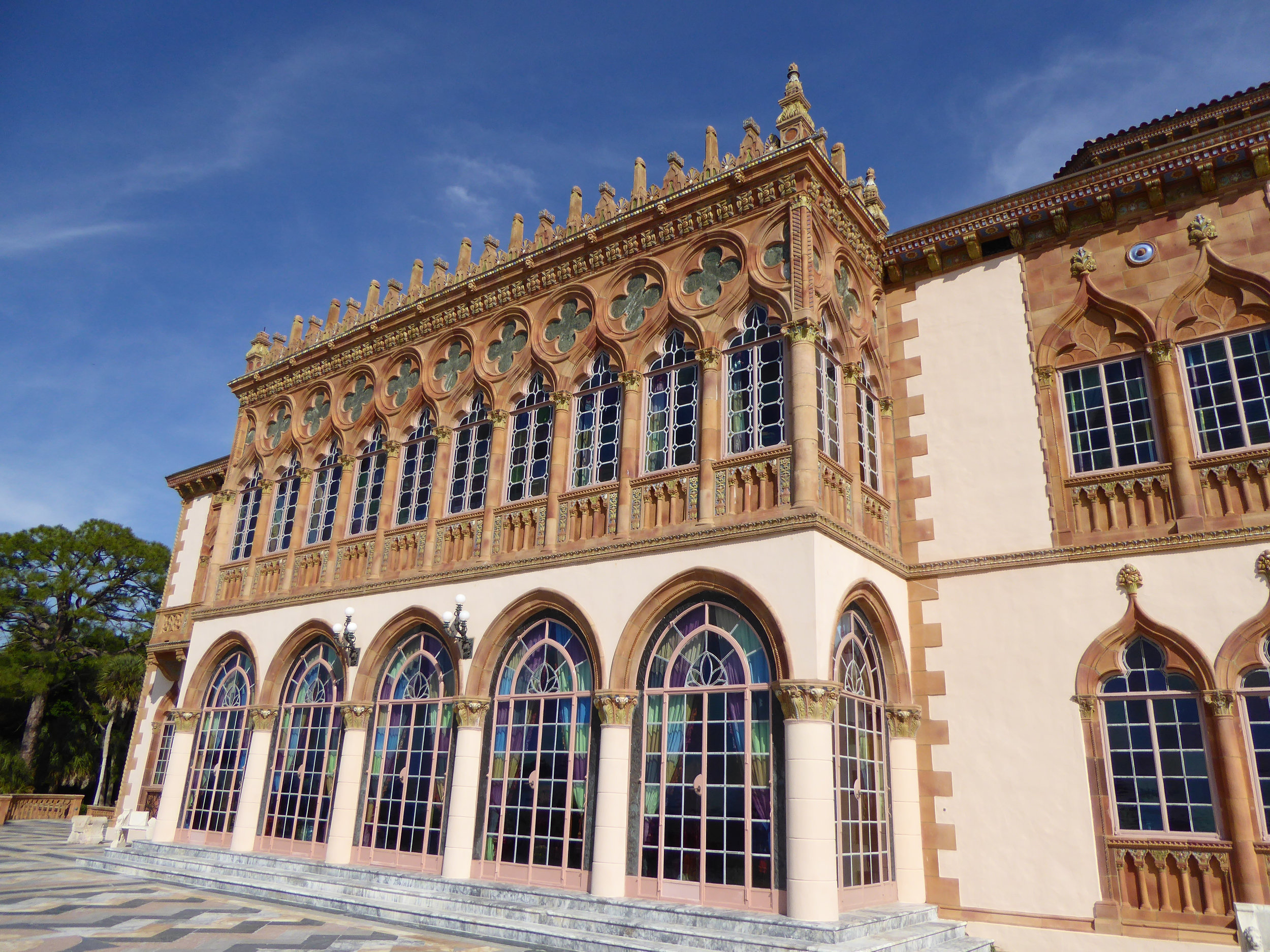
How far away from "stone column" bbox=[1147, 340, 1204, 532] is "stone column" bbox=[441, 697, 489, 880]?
9068 mm

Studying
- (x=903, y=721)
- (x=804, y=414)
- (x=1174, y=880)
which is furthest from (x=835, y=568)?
(x=1174, y=880)

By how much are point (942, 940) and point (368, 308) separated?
45.9 feet

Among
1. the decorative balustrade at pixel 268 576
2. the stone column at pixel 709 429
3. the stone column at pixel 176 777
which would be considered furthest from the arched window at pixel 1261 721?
the stone column at pixel 176 777

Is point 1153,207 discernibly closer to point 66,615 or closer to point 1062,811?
point 1062,811

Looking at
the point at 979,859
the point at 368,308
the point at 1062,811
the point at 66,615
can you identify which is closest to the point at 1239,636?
the point at 1062,811

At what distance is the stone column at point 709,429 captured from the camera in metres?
11.6

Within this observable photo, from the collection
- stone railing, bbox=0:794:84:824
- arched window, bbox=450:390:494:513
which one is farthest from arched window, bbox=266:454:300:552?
stone railing, bbox=0:794:84:824

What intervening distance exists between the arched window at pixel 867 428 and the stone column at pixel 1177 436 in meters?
3.44

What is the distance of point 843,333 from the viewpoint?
12484 mm

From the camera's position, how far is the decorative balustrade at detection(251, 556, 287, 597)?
17.2m

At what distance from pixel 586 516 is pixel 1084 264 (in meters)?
7.40

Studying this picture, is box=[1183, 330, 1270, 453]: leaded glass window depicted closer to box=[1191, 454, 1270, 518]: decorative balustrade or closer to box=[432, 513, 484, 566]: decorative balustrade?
box=[1191, 454, 1270, 518]: decorative balustrade

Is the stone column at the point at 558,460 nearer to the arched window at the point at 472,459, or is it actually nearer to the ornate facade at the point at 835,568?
the ornate facade at the point at 835,568

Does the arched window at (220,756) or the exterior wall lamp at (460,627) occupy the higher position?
the exterior wall lamp at (460,627)
